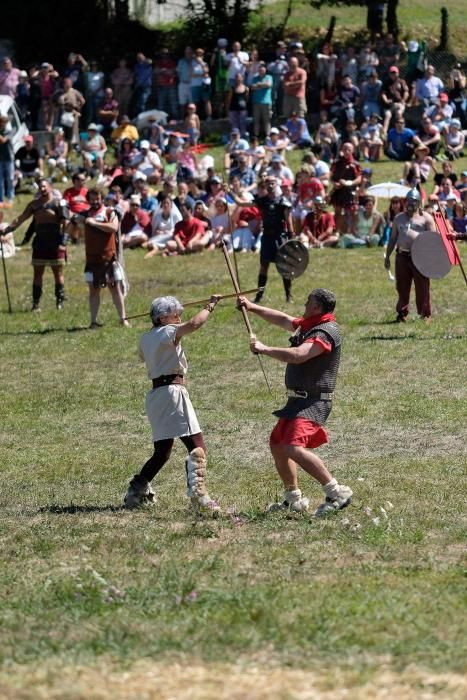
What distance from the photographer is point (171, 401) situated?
10250mm

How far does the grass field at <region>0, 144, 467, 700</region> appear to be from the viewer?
22.6 ft

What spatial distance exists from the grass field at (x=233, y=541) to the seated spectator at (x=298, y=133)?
13.8 meters

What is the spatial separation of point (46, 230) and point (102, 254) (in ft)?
5.03

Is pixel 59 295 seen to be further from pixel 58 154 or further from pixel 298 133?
pixel 298 133

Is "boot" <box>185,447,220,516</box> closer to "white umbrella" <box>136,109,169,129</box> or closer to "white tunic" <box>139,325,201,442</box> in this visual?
"white tunic" <box>139,325,201,442</box>


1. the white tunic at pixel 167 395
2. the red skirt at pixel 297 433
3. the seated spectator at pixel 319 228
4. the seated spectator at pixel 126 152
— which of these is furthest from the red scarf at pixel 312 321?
the seated spectator at pixel 126 152

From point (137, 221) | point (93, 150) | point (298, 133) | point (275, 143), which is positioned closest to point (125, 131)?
point (93, 150)

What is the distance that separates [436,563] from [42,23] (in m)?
30.5

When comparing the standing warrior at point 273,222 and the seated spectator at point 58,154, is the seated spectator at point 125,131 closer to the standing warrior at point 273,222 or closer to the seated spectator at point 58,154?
the seated spectator at point 58,154

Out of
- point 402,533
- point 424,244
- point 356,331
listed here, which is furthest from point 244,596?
point 356,331

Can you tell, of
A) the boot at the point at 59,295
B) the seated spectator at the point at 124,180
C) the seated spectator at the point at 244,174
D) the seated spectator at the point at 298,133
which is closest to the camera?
the boot at the point at 59,295

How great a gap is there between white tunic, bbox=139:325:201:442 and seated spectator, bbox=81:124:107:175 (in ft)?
63.4

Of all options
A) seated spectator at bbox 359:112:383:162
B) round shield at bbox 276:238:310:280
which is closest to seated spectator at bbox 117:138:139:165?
seated spectator at bbox 359:112:383:162

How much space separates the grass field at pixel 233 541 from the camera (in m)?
6.89
